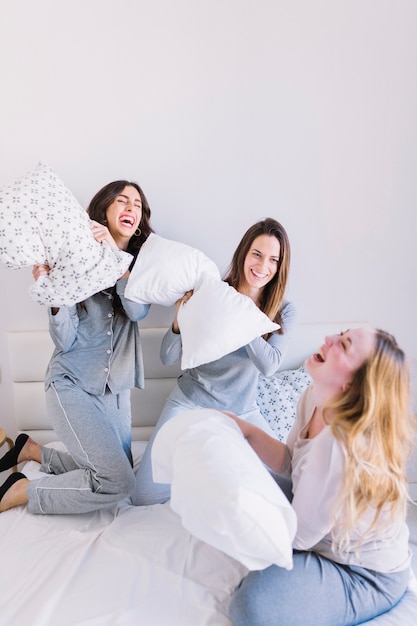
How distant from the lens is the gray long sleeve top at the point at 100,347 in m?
1.57

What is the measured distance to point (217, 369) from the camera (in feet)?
5.56

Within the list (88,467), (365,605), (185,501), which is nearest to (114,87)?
(88,467)

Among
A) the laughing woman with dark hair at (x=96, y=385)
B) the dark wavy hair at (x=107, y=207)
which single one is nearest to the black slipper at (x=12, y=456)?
the laughing woman with dark hair at (x=96, y=385)

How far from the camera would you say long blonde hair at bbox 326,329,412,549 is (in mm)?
927

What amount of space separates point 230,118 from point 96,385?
1178 millimetres

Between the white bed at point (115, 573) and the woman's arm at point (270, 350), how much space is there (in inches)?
22.6

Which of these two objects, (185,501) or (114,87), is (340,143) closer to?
(114,87)

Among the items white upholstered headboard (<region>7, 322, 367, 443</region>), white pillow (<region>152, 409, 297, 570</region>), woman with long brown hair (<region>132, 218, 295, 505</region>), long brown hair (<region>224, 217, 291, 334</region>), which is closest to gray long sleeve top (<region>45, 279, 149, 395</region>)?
woman with long brown hair (<region>132, 218, 295, 505</region>)

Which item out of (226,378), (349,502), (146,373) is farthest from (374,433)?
(146,373)

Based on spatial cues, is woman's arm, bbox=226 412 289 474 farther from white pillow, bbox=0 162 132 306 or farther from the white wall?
the white wall

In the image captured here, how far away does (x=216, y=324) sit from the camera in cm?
146

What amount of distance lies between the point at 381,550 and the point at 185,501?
0.50 metres

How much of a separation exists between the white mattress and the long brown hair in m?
0.81

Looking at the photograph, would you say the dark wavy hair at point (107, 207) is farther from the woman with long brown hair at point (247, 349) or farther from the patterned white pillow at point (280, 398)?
the patterned white pillow at point (280, 398)
